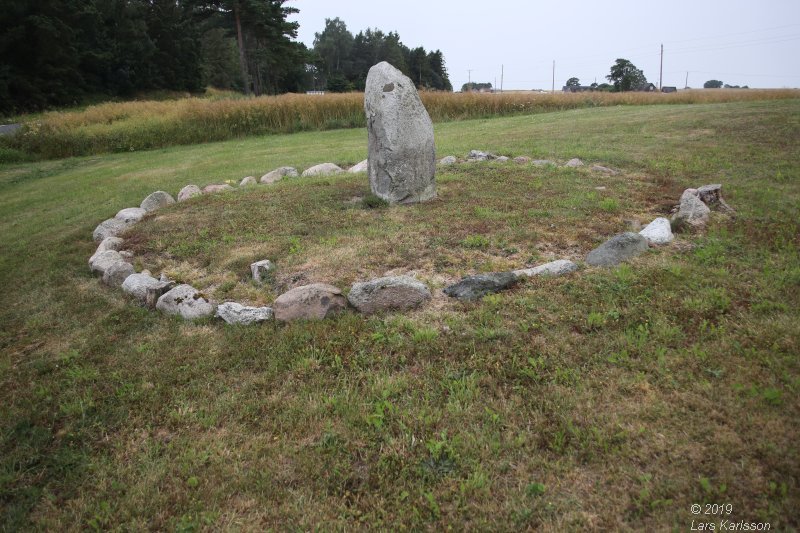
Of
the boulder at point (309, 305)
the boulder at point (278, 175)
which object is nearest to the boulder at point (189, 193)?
the boulder at point (278, 175)

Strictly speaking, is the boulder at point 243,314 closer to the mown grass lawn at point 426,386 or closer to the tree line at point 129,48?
the mown grass lawn at point 426,386

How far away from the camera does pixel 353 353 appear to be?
3881 millimetres

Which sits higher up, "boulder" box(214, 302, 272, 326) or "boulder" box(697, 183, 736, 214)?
"boulder" box(697, 183, 736, 214)

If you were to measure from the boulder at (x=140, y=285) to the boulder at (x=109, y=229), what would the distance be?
249 cm

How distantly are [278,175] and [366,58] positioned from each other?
6790 centimetres

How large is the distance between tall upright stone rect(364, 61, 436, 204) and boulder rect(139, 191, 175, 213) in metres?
4.22

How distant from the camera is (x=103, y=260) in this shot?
6137 mm

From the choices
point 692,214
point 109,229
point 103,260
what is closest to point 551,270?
point 692,214

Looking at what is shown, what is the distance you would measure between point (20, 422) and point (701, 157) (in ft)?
37.7

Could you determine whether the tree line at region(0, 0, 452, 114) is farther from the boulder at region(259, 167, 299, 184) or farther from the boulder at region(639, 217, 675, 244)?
the boulder at region(639, 217, 675, 244)

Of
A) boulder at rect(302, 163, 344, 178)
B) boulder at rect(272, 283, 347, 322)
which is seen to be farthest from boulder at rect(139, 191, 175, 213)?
boulder at rect(272, 283, 347, 322)

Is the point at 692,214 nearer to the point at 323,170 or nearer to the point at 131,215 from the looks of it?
the point at 323,170

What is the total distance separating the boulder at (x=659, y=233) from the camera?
214 inches

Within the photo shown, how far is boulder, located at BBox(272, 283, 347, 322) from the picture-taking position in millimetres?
4402
